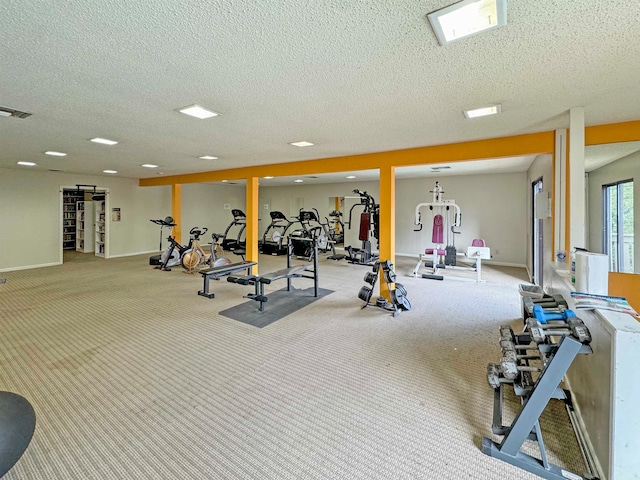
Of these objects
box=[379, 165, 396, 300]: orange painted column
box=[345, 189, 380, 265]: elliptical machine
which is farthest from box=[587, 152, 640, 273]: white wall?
box=[345, 189, 380, 265]: elliptical machine

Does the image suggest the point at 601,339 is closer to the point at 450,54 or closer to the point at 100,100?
the point at 450,54

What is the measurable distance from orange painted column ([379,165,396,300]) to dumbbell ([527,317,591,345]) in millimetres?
3068

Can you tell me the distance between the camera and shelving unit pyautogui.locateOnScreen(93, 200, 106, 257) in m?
8.80

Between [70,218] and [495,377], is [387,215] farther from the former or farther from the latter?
[70,218]

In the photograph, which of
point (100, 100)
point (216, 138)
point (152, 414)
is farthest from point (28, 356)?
point (216, 138)

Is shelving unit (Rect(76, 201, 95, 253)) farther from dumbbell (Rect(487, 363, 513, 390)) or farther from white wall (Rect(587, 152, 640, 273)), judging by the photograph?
white wall (Rect(587, 152, 640, 273))

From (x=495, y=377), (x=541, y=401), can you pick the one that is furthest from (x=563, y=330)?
(x=495, y=377)

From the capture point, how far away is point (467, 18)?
1.45 meters

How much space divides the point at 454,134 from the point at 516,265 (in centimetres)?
531

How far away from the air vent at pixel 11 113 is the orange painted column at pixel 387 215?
4307 millimetres

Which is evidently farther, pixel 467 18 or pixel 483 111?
pixel 483 111

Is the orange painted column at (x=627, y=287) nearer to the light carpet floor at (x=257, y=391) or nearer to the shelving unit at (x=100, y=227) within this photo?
the light carpet floor at (x=257, y=391)

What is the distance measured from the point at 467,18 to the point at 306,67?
94cm

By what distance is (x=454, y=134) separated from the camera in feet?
11.9
